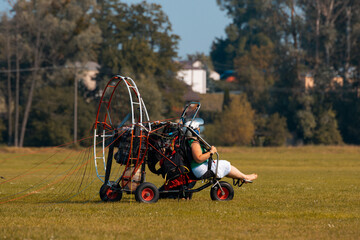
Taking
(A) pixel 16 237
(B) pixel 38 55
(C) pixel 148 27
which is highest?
(C) pixel 148 27

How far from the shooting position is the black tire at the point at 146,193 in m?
14.3

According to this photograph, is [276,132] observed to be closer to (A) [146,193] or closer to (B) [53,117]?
(B) [53,117]

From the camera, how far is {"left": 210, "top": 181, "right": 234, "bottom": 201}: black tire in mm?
14836

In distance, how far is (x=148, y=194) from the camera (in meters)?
14.4

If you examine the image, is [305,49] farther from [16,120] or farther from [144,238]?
[144,238]

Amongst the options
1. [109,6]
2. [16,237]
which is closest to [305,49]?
[109,6]

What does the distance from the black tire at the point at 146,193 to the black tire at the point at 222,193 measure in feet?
4.57

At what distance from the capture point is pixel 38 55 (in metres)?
81.8

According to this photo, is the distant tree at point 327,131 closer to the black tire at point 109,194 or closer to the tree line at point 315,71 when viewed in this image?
the tree line at point 315,71

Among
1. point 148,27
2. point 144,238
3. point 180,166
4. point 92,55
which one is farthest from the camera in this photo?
point 148,27

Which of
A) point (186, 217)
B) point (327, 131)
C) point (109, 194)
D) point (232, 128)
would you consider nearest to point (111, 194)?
point (109, 194)

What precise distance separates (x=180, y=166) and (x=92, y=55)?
72946 millimetres

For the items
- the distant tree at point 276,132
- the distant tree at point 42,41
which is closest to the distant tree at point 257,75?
the distant tree at point 276,132

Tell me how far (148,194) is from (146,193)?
51 millimetres
